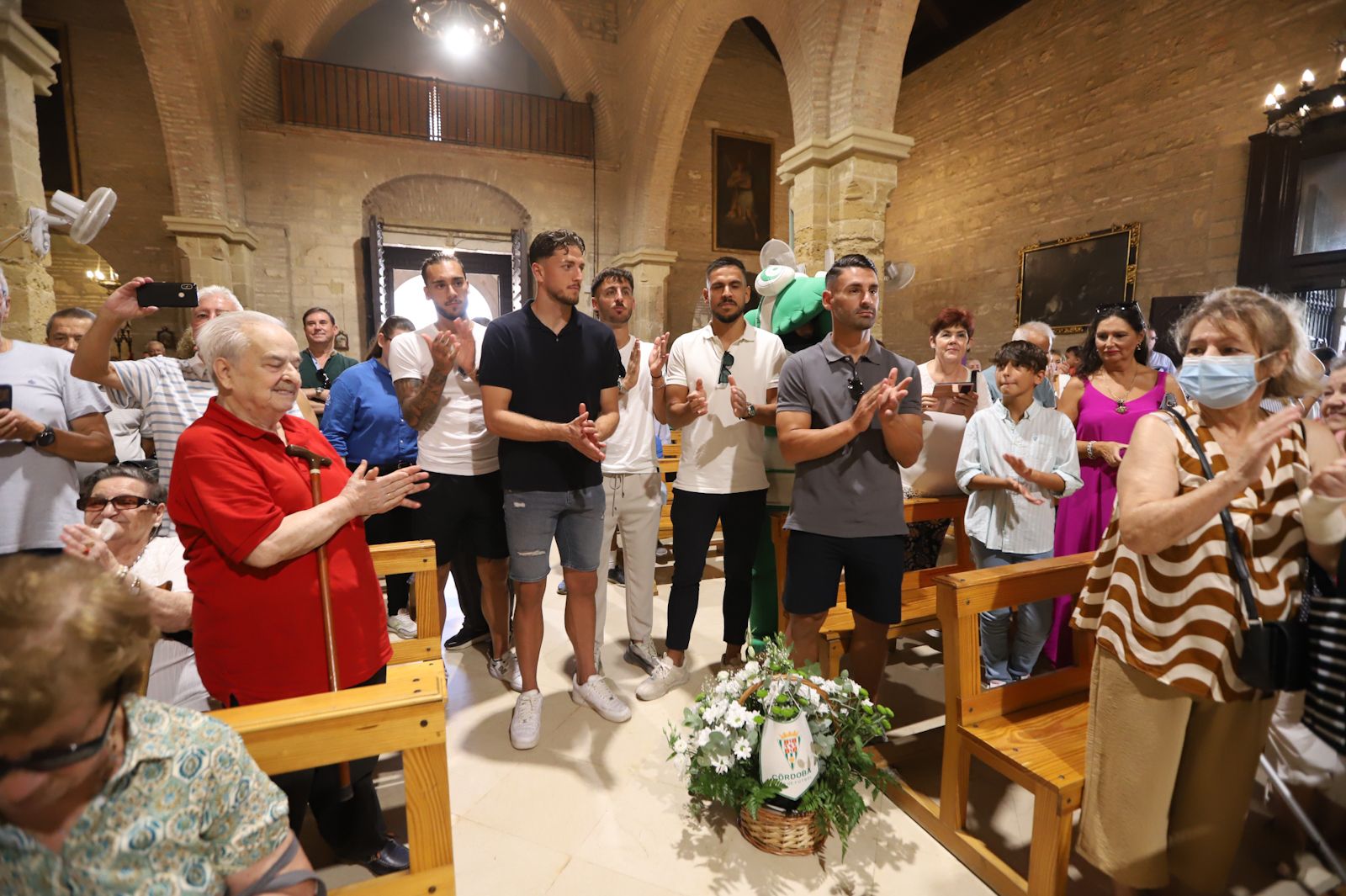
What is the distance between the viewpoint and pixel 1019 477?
2492 mm

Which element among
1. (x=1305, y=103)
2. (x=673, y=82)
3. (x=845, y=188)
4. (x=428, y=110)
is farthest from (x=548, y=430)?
(x=428, y=110)

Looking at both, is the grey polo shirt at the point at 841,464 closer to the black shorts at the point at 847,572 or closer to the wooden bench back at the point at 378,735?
the black shorts at the point at 847,572

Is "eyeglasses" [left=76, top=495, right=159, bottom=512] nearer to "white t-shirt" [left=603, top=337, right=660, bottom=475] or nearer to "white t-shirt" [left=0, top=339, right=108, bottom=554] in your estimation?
"white t-shirt" [left=0, top=339, right=108, bottom=554]

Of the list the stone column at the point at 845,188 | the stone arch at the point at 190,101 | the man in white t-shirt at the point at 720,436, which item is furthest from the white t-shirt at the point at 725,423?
the stone arch at the point at 190,101

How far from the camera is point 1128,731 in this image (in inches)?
56.1

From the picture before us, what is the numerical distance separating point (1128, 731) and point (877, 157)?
4.69 meters

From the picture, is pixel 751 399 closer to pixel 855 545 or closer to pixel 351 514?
pixel 855 545

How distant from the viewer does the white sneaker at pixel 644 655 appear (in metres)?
3.03

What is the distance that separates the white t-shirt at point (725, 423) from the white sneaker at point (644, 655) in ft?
2.84

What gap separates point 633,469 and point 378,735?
68.7 inches

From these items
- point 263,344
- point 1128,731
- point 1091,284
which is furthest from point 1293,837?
point 1091,284

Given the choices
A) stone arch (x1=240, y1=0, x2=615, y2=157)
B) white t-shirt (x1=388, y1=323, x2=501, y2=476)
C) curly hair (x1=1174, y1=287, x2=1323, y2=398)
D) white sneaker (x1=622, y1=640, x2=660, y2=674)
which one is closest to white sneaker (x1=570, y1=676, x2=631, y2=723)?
white sneaker (x1=622, y1=640, x2=660, y2=674)

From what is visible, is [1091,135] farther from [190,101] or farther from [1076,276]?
[190,101]

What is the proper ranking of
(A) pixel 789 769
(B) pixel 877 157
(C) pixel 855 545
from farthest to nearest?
1. (B) pixel 877 157
2. (C) pixel 855 545
3. (A) pixel 789 769
